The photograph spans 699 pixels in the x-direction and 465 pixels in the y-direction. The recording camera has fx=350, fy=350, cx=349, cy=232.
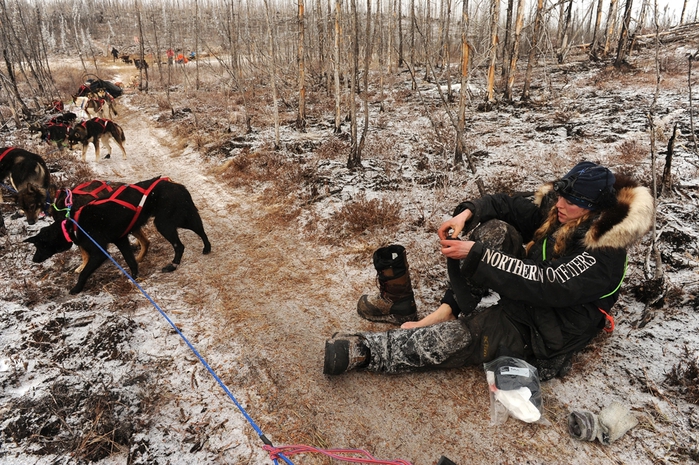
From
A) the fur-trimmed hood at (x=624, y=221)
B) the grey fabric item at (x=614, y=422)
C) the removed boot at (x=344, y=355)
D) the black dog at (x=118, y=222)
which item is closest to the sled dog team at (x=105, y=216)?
the black dog at (x=118, y=222)

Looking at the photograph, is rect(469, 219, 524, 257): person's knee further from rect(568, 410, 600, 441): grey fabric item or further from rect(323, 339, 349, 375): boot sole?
rect(323, 339, 349, 375): boot sole

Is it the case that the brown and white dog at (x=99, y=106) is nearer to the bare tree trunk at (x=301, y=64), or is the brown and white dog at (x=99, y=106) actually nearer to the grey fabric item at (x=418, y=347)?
the bare tree trunk at (x=301, y=64)

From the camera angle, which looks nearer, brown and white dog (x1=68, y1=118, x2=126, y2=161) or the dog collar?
the dog collar

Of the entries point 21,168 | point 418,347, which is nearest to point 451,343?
point 418,347

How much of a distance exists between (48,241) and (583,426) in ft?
18.8

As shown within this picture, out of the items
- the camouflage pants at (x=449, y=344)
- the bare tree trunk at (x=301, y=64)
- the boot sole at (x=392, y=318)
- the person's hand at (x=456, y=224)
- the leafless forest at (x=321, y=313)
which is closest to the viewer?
the leafless forest at (x=321, y=313)

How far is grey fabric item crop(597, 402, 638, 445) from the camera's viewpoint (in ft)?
7.54

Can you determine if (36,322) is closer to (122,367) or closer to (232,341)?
(122,367)

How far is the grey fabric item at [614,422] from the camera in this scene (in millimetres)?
2297

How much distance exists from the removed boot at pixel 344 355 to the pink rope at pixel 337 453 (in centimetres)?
59

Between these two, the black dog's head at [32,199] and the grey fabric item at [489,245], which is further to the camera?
the black dog's head at [32,199]

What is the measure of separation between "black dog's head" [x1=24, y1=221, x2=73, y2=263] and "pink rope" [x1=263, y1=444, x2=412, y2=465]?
391cm

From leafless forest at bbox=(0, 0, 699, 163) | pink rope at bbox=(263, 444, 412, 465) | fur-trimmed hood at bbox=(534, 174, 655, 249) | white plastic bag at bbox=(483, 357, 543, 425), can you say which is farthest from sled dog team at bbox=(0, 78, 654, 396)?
leafless forest at bbox=(0, 0, 699, 163)

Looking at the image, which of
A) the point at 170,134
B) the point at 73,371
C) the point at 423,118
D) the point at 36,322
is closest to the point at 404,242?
the point at 73,371
